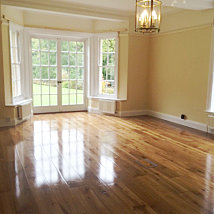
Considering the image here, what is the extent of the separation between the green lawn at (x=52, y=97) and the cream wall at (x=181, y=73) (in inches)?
93.5

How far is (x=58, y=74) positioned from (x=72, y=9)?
2.16 metres

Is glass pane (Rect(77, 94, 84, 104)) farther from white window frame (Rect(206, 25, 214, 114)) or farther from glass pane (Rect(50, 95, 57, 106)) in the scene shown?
white window frame (Rect(206, 25, 214, 114))

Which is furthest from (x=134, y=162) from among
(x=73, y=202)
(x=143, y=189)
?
(x=73, y=202)

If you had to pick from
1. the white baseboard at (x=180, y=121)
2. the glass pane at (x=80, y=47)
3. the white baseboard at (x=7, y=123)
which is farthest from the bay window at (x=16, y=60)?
the white baseboard at (x=180, y=121)

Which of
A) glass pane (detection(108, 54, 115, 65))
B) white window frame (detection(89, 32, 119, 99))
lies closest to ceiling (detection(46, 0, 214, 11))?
white window frame (detection(89, 32, 119, 99))

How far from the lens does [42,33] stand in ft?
22.9

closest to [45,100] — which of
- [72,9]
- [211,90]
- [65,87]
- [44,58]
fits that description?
[65,87]

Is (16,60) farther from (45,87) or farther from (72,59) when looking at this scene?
(72,59)

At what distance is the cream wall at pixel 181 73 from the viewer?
570 cm

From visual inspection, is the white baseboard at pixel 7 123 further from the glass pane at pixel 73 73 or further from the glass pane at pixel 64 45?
the glass pane at pixel 64 45

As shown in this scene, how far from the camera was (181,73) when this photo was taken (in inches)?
250

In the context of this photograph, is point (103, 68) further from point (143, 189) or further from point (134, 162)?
point (143, 189)

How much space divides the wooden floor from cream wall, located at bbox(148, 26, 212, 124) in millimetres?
803

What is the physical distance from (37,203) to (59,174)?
28.6 inches
